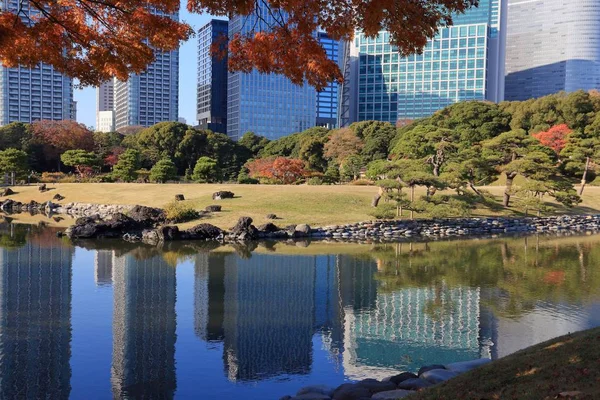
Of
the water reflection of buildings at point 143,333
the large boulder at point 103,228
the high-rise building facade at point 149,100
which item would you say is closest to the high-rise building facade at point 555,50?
the high-rise building facade at point 149,100

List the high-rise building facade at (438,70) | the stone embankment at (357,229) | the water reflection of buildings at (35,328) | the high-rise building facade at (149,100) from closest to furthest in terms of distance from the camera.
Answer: the water reflection of buildings at (35,328), the stone embankment at (357,229), the high-rise building facade at (438,70), the high-rise building facade at (149,100)

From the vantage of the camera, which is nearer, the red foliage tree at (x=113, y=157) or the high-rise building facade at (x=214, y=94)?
the red foliage tree at (x=113, y=157)

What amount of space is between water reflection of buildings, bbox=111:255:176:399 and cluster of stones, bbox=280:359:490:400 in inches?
66.7

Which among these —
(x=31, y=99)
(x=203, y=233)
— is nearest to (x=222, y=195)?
(x=203, y=233)

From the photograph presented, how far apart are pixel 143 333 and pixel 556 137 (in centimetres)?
3607

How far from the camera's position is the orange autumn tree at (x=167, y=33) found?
582 cm

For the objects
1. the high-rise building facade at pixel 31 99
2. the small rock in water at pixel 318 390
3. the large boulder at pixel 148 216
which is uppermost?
the high-rise building facade at pixel 31 99

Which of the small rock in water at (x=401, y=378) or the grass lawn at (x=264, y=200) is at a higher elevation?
the grass lawn at (x=264, y=200)

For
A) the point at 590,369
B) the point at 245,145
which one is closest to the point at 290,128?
the point at 245,145

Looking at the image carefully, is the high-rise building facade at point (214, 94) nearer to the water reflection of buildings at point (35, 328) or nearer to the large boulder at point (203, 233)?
the large boulder at point (203, 233)

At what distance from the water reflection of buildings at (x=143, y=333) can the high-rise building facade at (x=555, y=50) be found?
388 feet

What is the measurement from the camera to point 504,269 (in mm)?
14461

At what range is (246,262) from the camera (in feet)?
48.8

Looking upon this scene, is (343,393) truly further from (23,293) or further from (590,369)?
(23,293)
